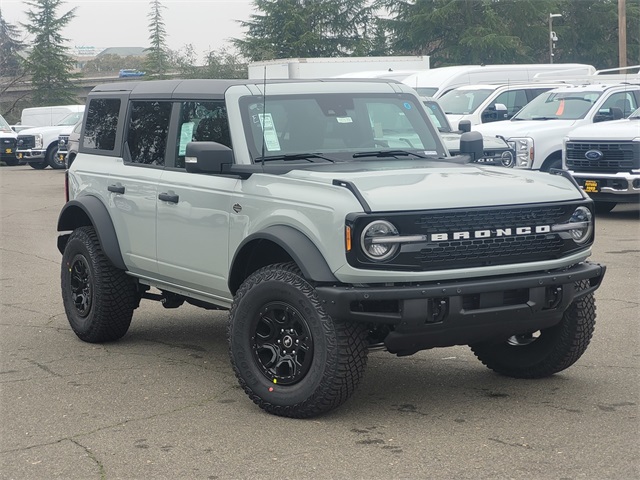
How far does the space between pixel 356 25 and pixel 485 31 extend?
8595 mm

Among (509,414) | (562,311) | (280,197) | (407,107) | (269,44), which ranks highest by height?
(269,44)

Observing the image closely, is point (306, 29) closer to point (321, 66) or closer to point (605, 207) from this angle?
point (321, 66)

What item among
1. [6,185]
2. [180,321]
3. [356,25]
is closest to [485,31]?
[356,25]

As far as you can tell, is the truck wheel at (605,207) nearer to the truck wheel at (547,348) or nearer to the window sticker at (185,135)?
the truck wheel at (547,348)

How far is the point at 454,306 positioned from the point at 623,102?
1322cm

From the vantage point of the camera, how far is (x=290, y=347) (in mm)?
5945

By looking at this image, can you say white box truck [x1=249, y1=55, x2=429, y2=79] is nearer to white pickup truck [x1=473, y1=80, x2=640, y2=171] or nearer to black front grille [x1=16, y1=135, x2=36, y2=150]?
black front grille [x1=16, y1=135, x2=36, y2=150]

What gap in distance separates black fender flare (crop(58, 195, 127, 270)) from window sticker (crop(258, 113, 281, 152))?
1.61 meters

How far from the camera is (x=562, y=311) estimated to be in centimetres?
604

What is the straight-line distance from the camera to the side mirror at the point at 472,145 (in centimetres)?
748

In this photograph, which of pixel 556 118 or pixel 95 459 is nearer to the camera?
pixel 95 459

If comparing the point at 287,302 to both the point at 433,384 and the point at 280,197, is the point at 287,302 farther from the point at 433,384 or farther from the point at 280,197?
the point at 433,384

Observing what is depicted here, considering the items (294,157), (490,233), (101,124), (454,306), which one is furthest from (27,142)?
(454,306)

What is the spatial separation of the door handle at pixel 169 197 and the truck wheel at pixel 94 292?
0.95 meters
